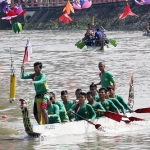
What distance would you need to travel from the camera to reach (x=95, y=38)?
43.2 meters

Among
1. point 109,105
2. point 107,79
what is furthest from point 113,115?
point 107,79

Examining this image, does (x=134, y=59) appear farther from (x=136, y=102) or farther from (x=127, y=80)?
(x=136, y=102)

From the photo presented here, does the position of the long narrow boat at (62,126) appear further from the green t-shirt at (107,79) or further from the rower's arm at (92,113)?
the green t-shirt at (107,79)

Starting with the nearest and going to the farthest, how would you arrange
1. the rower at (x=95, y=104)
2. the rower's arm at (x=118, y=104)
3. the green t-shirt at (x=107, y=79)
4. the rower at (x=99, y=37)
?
the rower at (x=95, y=104) → the rower's arm at (x=118, y=104) → the green t-shirt at (x=107, y=79) → the rower at (x=99, y=37)

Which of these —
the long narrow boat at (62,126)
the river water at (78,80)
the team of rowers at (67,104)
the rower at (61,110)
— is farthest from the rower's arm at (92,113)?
the rower at (61,110)

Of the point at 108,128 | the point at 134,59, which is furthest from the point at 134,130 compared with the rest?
the point at 134,59

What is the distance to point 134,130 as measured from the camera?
1675 centimetres

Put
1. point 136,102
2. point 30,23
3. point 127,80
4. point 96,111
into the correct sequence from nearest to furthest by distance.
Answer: point 96,111, point 136,102, point 127,80, point 30,23

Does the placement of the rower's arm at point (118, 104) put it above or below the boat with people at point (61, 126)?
above

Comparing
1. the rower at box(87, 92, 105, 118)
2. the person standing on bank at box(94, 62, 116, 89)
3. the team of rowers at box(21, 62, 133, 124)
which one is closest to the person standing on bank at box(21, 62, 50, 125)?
the team of rowers at box(21, 62, 133, 124)

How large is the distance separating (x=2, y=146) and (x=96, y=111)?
8.10ft

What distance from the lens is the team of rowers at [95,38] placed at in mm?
42741

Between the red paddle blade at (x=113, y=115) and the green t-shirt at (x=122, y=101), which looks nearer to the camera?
the red paddle blade at (x=113, y=115)

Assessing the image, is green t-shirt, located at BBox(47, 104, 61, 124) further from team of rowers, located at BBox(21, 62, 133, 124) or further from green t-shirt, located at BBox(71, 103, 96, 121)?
green t-shirt, located at BBox(71, 103, 96, 121)
